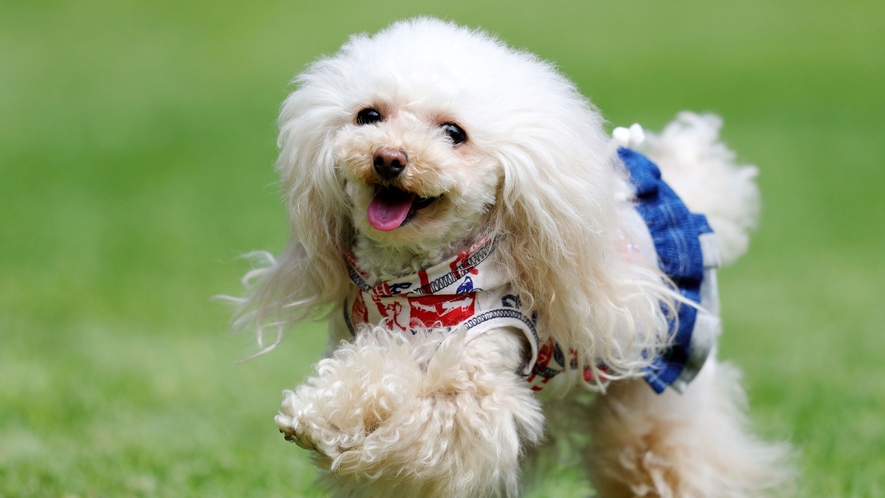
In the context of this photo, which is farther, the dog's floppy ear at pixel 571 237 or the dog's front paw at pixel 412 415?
the dog's floppy ear at pixel 571 237

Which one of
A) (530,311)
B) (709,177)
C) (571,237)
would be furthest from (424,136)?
(709,177)

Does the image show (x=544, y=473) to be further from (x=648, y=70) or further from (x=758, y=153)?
(x=648, y=70)

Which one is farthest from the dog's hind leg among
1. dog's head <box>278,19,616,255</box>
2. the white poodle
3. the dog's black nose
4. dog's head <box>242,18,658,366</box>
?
the dog's black nose

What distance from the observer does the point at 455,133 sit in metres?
2.52

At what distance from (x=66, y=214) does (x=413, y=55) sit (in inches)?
270

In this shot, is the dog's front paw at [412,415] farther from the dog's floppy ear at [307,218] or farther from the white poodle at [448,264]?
the dog's floppy ear at [307,218]

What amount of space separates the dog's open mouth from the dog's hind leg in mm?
1110

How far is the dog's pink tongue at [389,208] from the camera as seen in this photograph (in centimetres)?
246

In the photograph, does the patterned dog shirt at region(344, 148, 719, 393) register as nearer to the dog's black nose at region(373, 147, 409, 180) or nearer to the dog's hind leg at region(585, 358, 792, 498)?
the dog's hind leg at region(585, 358, 792, 498)

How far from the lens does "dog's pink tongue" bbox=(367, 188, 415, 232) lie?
246cm

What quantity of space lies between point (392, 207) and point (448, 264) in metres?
0.21

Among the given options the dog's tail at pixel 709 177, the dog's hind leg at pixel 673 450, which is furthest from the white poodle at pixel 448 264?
the dog's tail at pixel 709 177

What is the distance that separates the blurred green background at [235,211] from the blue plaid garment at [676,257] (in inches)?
26.8

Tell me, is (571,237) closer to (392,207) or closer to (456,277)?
(456,277)
